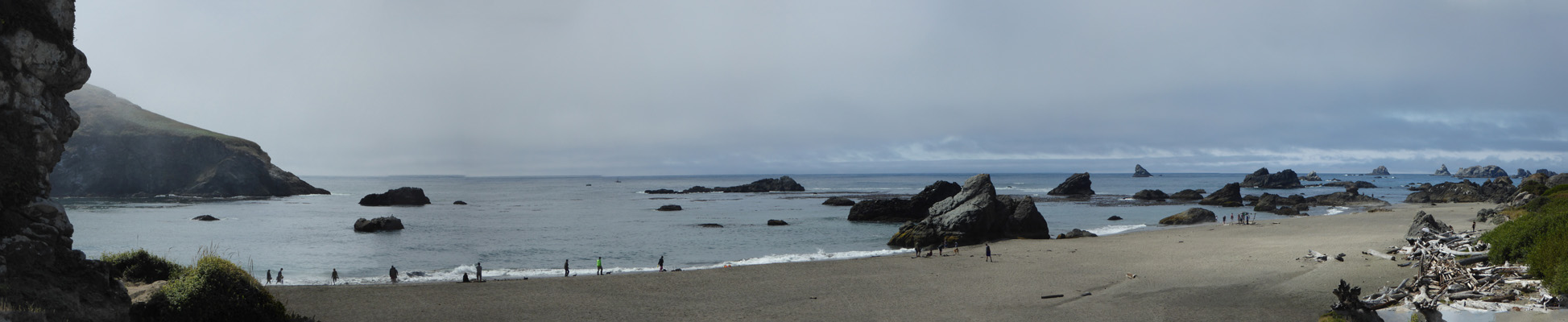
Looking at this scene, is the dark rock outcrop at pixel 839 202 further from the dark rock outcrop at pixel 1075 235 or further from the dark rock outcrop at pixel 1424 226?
the dark rock outcrop at pixel 1424 226

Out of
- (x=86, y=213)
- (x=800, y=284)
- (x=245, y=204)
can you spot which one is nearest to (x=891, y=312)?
(x=800, y=284)

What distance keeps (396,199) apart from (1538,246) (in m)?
108

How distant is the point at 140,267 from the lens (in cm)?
1515

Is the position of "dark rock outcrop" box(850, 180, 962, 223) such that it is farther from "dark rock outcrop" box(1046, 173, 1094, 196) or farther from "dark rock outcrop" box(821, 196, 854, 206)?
"dark rock outcrop" box(1046, 173, 1094, 196)

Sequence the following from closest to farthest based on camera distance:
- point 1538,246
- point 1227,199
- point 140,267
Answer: point 140,267
point 1538,246
point 1227,199

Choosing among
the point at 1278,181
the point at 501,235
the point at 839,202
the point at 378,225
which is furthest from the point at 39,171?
the point at 1278,181

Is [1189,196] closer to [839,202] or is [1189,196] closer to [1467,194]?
[1467,194]

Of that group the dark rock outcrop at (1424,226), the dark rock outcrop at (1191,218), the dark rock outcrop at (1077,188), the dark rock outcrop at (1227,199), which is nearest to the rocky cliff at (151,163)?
the dark rock outcrop at (1191,218)

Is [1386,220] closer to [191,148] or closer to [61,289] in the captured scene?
[61,289]

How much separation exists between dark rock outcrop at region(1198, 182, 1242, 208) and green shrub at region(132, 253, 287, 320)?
91.0m

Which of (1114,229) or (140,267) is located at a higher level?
(140,267)

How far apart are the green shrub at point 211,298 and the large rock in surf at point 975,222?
3206 cm

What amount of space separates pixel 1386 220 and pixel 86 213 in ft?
370

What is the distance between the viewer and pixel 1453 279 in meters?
16.3
